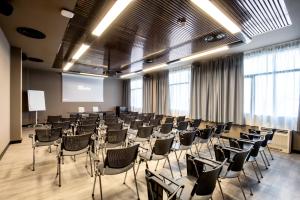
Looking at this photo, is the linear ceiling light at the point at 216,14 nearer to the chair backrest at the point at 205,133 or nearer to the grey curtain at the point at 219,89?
the chair backrest at the point at 205,133

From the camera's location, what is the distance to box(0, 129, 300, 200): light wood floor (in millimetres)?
2590

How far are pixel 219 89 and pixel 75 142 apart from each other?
5.59 metres

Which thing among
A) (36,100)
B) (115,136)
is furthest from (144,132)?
(36,100)

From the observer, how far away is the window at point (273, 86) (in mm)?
4961

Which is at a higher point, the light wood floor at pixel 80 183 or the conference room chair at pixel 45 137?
the conference room chair at pixel 45 137

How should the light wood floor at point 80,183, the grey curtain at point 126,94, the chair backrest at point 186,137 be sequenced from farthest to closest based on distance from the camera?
the grey curtain at point 126,94
the chair backrest at point 186,137
the light wood floor at point 80,183

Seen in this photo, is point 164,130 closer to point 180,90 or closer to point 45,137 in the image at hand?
point 45,137

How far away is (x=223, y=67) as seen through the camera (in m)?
6.62

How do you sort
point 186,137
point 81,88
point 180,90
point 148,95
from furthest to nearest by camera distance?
point 81,88
point 148,95
point 180,90
point 186,137

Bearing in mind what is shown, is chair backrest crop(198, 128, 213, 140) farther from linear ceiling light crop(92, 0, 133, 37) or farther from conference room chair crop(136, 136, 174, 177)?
linear ceiling light crop(92, 0, 133, 37)

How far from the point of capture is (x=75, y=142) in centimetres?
304

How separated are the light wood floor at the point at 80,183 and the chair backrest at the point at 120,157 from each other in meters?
0.56

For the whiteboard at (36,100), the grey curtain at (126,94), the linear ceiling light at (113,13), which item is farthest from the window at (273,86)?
the whiteboard at (36,100)

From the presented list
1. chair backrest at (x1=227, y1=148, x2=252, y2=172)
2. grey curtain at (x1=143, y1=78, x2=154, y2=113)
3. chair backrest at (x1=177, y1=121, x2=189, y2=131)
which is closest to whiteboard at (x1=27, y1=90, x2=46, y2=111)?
grey curtain at (x1=143, y1=78, x2=154, y2=113)
